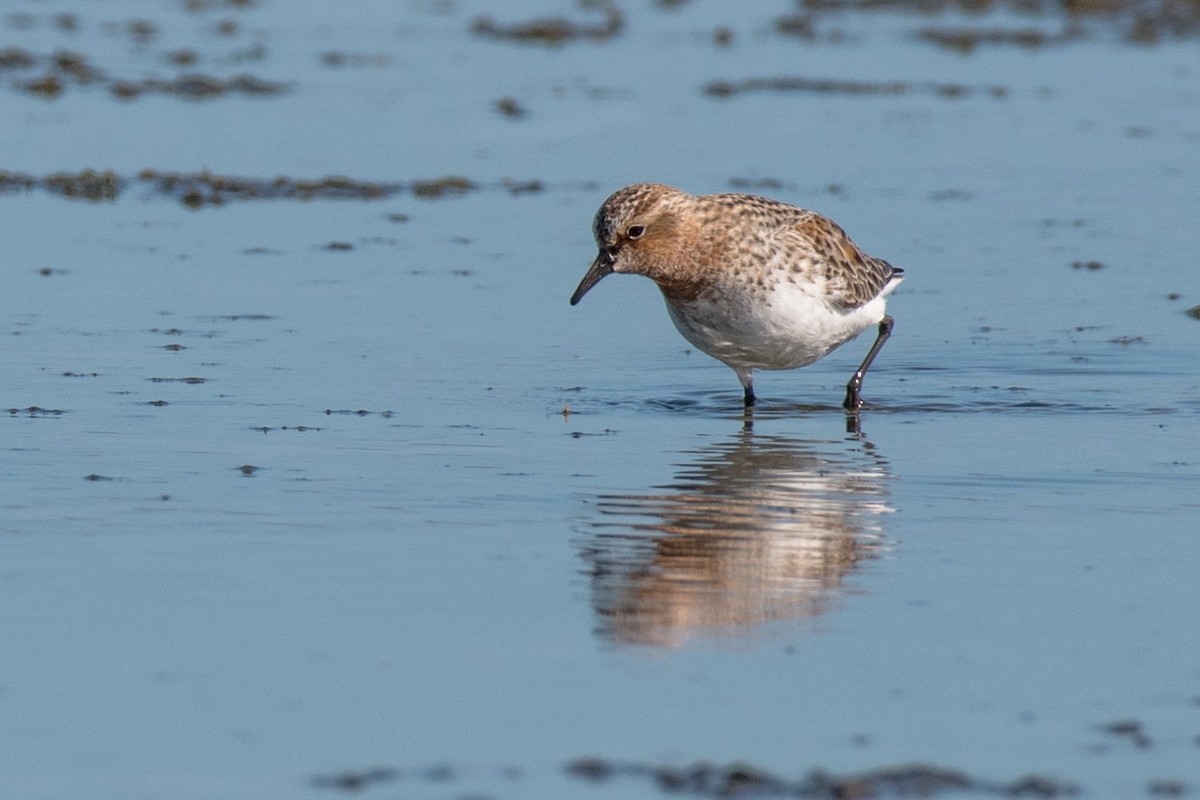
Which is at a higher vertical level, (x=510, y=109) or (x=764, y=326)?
(x=510, y=109)

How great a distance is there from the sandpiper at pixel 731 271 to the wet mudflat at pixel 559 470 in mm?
377

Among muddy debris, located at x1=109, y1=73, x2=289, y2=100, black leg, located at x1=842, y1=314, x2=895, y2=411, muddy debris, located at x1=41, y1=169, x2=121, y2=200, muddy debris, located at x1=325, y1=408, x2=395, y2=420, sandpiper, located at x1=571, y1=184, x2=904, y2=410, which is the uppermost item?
muddy debris, located at x1=109, y1=73, x2=289, y2=100

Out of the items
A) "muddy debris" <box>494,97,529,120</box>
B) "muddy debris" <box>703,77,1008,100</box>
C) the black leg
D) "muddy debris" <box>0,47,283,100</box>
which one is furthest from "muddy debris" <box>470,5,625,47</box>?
the black leg

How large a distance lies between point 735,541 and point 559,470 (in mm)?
1360

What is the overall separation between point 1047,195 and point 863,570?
1033cm

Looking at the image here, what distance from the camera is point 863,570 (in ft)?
23.0

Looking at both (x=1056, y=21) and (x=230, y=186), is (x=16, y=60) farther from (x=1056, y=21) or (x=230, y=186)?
(x=1056, y=21)

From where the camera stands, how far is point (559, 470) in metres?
8.63

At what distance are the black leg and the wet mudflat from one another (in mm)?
87

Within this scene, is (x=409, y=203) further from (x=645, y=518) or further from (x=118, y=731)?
(x=118, y=731)

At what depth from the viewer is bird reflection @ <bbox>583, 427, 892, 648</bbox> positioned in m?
6.49

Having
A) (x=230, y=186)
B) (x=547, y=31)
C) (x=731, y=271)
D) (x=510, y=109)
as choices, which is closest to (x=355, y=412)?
(x=731, y=271)

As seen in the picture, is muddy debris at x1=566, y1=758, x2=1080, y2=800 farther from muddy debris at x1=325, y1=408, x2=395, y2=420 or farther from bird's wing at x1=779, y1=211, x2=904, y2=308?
bird's wing at x1=779, y1=211, x2=904, y2=308

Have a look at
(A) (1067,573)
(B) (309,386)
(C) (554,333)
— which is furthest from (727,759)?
(C) (554,333)
